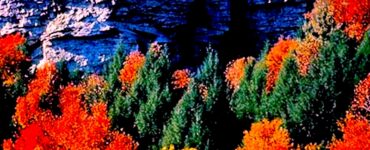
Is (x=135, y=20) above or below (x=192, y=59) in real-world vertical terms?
above

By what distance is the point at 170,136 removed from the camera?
59.2m

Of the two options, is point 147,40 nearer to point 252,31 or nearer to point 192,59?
point 192,59

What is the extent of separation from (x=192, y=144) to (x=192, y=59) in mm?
31594

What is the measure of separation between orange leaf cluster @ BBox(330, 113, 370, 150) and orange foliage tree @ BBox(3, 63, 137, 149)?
54.6ft

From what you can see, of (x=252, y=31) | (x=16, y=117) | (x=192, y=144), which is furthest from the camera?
(x=252, y=31)

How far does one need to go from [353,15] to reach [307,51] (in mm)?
10442

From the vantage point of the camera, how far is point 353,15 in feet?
274

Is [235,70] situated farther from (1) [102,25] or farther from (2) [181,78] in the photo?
(1) [102,25]

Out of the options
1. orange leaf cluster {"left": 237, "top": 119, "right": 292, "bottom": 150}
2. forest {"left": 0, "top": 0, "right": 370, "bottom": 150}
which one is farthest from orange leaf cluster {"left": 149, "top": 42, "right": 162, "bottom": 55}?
orange leaf cluster {"left": 237, "top": 119, "right": 292, "bottom": 150}

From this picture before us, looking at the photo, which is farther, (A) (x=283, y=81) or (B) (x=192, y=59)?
(B) (x=192, y=59)

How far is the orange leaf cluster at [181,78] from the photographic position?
7525 centimetres

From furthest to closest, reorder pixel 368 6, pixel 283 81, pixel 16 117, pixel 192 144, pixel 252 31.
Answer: pixel 252 31, pixel 368 6, pixel 16 117, pixel 283 81, pixel 192 144

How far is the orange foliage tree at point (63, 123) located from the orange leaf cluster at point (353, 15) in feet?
87.4

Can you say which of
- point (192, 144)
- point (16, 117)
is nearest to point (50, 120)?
point (16, 117)
